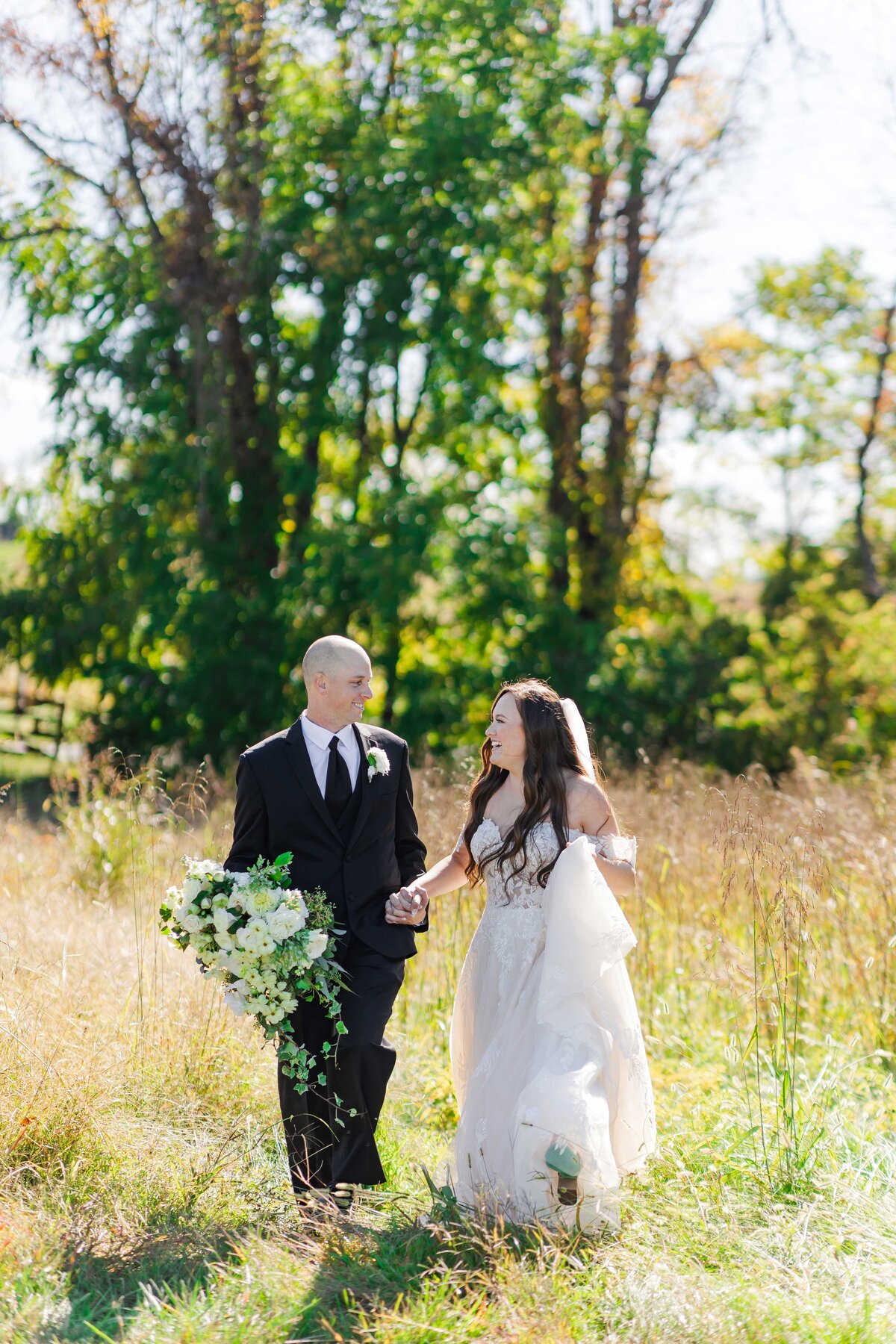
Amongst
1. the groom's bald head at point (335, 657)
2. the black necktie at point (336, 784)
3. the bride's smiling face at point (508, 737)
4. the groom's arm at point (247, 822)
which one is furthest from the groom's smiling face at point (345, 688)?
the bride's smiling face at point (508, 737)

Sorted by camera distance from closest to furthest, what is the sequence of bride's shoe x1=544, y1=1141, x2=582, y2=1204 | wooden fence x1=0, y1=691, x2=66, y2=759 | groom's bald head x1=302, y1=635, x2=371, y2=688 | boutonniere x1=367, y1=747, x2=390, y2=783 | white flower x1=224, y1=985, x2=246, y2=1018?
bride's shoe x1=544, y1=1141, x2=582, y2=1204 → white flower x1=224, y1=985, x2=246, y2=1018 → groom's bald head x1=302, y1=635, x2=371, y2=688 → boutonniere x1=367, y1=747, x2=390, y2=783 → wooden fence x1=0, y1=691, x2=66, y2=759

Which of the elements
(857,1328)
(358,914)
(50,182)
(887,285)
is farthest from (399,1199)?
(887,285)

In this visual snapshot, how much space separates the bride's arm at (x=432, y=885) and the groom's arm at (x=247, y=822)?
19.9 inches

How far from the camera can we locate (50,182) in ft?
42.1

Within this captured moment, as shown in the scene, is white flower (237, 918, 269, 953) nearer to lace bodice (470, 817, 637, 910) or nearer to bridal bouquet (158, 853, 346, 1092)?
bridal bouquet (158, 853, 346, 1092)

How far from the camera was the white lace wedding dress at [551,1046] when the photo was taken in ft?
11.8

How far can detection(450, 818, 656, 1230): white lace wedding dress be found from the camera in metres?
3.61

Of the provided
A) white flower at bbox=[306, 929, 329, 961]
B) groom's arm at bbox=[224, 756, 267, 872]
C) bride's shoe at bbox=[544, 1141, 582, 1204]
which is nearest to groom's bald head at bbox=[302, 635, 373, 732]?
groom's arm at bbox=[224, 756, 267, 872]

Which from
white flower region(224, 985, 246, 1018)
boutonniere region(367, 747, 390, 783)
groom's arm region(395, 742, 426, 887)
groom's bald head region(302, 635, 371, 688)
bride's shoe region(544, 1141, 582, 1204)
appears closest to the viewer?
bride's shoe region(544, 1141, 582, 1204)

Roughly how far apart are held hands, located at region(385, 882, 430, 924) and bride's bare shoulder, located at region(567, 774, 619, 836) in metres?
0.60

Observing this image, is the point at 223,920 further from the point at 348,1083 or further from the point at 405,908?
the point at 348,1083

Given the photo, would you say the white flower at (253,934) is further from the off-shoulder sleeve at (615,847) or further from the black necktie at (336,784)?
the off-shoulder sleeve at (615,847)

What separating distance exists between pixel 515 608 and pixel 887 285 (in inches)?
363

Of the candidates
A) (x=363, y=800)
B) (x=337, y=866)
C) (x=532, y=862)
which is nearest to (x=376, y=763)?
(x=363, y=800)
